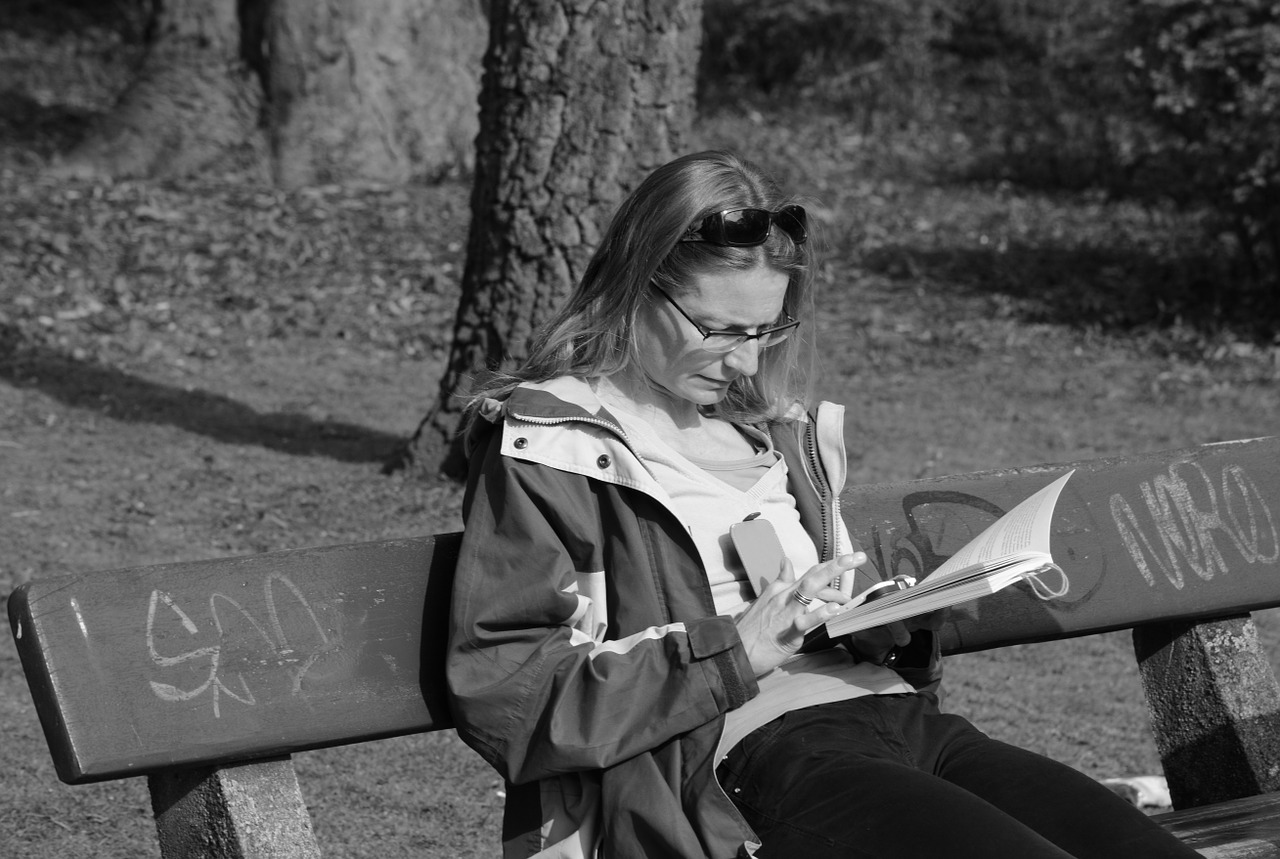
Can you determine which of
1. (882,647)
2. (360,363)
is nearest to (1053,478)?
(882,647)

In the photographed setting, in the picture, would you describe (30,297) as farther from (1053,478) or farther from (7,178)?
(1053,478)

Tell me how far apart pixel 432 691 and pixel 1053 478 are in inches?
53.0

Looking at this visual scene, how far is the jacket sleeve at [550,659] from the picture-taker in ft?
7.54

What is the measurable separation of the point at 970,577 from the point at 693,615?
47 cm

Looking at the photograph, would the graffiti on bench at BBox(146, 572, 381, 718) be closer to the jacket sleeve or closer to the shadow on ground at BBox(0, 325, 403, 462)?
the jacket sleeve

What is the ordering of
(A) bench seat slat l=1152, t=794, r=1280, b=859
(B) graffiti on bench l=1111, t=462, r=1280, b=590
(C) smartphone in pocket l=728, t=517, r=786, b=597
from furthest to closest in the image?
1. (B) graffiti on bench l=1111, t=462, r=1280, b=590
2. (C) smartphone in pocket l=728, t=517, r=786, b=597
3. (A) bench seat slat l=1152, t=794, r=1280, b=859

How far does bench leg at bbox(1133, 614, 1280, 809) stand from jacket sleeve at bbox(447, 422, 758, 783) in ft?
4.39

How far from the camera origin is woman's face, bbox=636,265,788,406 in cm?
270

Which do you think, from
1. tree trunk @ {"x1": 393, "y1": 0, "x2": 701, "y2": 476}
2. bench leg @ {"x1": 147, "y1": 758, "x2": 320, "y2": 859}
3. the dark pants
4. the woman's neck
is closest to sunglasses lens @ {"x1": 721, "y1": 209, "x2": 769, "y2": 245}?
the woman's neck

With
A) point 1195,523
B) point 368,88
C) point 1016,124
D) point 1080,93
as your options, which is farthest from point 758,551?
point 1080,93

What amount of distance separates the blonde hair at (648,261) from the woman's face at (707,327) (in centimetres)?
2

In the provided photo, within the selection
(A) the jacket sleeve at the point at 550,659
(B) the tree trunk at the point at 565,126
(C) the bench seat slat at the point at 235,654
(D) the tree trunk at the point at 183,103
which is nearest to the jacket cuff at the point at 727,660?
(A) the jacket sleeve at the point at 550,659

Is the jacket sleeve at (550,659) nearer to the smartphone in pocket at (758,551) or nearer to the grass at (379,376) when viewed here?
the smartphone in pocket at (758,551)

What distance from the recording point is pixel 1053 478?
3139 millimetres
